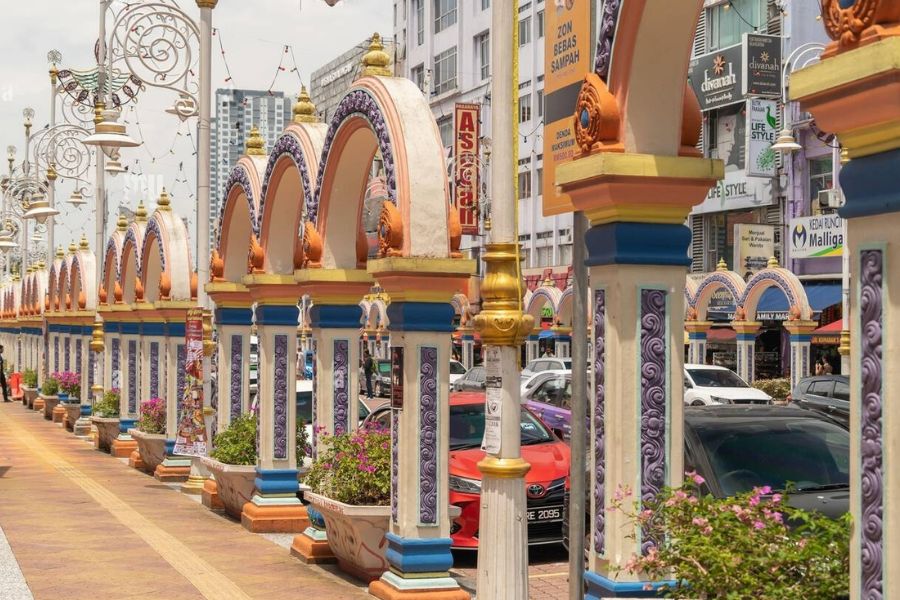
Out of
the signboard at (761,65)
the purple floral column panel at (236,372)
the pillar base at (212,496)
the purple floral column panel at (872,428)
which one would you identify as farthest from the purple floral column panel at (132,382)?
the purple floral column panel at (872,428)

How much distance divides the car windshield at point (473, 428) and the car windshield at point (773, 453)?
14.9ft

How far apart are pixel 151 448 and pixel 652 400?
1572cm

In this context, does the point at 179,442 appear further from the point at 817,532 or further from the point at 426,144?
the point at 817,532

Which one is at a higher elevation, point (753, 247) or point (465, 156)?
point (465, 156)

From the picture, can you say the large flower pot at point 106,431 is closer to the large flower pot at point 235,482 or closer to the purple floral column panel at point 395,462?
the large flower pot at point 235,482

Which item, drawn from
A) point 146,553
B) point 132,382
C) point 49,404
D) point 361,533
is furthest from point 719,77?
point 361,533

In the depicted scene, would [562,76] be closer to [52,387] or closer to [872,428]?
[872,428]

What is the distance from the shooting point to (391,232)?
34.4 feet

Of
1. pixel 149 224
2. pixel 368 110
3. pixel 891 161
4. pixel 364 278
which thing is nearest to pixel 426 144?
pixel 368 110

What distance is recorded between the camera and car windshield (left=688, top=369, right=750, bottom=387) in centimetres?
2962

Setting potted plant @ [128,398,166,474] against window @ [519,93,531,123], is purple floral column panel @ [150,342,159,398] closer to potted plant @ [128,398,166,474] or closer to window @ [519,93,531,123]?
potted plant @ [128,398,166,474]

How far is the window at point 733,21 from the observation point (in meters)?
40.0

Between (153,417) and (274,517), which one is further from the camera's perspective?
(153,417)

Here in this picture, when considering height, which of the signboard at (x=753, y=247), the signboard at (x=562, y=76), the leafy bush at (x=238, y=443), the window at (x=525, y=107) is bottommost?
the leafy bush at (x=238, y=443)
